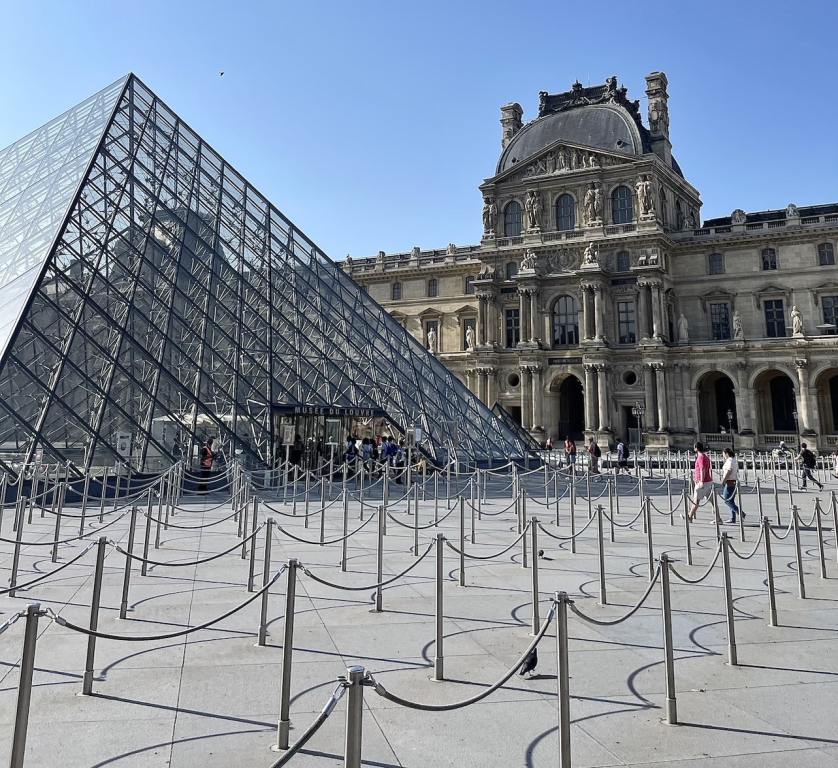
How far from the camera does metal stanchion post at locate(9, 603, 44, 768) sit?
2.64 meters

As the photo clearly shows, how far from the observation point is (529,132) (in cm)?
5003

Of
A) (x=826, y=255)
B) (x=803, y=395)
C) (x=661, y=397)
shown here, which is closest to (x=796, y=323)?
(x=803, y=395)

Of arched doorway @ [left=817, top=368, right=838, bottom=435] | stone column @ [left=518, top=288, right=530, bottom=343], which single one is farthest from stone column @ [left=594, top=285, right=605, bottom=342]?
arched doorway @ [left=817, top=368, right=838, bottom=435]

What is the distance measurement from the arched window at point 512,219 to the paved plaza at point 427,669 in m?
41.5

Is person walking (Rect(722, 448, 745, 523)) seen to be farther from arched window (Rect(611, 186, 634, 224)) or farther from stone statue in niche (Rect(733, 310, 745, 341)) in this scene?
arched window (Rect(611, 186, 634, 224))

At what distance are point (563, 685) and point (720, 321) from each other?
4550 cm

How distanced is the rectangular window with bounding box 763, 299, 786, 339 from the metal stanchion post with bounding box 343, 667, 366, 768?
151 feet

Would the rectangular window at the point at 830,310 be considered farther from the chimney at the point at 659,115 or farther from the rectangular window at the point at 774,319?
the chimney at the point at 659,115

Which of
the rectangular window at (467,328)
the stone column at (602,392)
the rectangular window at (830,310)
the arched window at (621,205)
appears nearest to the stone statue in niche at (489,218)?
the rectangular window at (467,328)

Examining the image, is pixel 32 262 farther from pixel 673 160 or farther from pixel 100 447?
pixel 673 160

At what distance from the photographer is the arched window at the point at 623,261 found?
42969 millimetres

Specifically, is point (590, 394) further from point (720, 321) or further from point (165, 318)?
point (165, 318)

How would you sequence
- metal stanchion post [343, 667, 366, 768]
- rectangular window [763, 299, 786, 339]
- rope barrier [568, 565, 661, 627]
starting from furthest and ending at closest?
rectangular window [763, 299, 786, 339] < rope barrier [568, 565, 661, 627] < metal stanchion post [343, 667, 366, 768]

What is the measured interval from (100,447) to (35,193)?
13.6 metres
